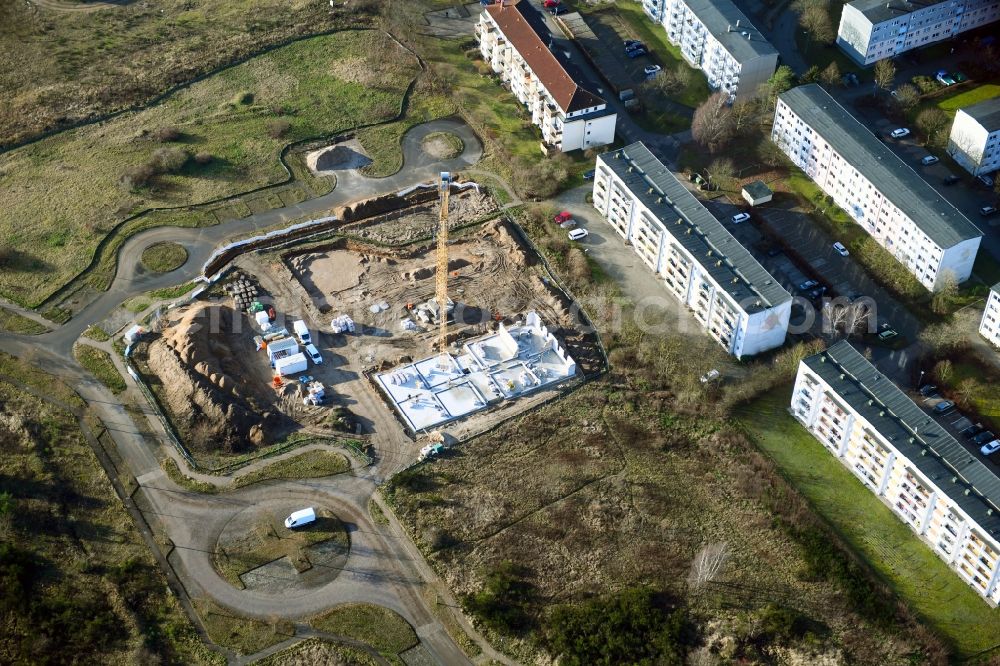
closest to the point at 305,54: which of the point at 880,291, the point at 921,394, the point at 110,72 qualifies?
the point at 110,72

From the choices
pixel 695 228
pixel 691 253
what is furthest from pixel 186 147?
pixel 691 253

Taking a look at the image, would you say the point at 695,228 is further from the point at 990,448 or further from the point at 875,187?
the point at 990,448

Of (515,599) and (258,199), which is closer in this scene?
(515,599)

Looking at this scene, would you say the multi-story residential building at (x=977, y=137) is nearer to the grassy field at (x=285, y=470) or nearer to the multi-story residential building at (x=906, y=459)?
the multi-story residential building at (x=906, y=459)

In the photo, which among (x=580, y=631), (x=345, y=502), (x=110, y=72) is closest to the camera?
(x=580, y=631)

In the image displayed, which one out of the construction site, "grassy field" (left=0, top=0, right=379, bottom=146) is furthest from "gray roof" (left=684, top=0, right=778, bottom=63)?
"grassy field" (left=0, top=0, right=379, bottom=146)

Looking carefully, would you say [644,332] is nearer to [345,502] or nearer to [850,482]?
[850,482]
